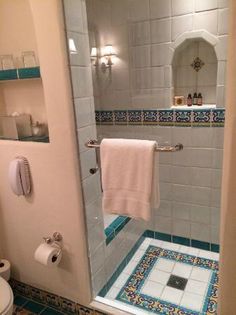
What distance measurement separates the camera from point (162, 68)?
6.40 feet

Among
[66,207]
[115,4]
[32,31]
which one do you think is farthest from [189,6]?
[66,207]

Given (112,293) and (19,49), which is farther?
(112,293)

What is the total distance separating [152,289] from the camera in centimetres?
174

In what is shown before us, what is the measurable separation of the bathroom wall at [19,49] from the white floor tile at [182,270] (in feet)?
4.71

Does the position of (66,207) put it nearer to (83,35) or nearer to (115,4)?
(83,35)

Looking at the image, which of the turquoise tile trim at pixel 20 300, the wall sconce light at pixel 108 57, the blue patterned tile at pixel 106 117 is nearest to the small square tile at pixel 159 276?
the turquoise tile trim at pixel 20 300

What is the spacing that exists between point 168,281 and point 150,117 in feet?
4.05

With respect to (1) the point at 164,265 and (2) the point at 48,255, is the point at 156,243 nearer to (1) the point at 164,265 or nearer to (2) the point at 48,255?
(1) the point at 164,265

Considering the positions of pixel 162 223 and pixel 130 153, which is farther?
pixel 162 223

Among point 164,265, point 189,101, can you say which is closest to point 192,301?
point 164,265

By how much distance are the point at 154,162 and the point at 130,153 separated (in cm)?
13

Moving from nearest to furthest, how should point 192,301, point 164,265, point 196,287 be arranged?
point 192,301
point 196,287
point 164,265

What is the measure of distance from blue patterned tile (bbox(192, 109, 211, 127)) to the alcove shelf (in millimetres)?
1127

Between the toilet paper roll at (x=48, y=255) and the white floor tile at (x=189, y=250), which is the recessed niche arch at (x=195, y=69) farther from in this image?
the toilet paper roll at (x=48, y=255)
